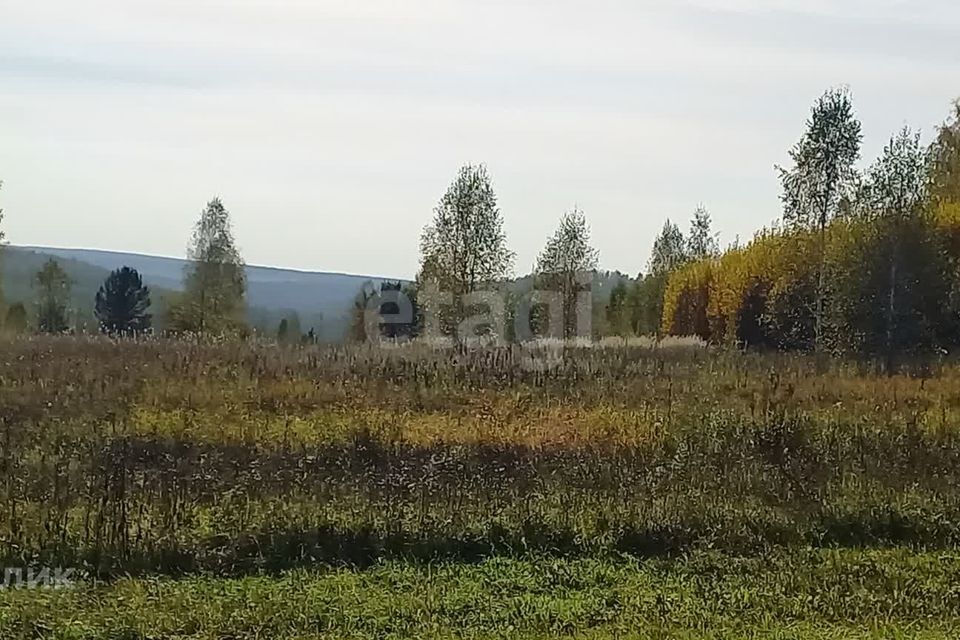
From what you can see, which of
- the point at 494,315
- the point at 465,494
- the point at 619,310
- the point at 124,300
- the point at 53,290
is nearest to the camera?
the point at 465,494

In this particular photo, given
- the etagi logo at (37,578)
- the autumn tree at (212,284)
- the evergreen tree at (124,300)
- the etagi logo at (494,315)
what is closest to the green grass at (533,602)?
the etagi logo at (37,578)

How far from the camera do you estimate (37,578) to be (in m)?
7.50

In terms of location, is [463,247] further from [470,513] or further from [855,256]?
[470,513]

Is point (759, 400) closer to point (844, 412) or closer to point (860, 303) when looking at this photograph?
point (844, 412)

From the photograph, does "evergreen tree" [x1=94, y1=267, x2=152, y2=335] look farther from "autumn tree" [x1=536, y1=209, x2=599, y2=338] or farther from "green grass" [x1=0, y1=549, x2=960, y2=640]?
"green grass" [x1=0, y1=549, x2=960, y2=640]

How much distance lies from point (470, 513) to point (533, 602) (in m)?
1.90

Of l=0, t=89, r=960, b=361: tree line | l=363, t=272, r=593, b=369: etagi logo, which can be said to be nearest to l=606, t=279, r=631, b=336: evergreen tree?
l=0, t=89, r=960, b=361: tree line

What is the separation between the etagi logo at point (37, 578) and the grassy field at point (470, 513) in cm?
12

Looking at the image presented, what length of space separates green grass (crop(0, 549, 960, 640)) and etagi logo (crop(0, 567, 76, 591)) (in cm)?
21

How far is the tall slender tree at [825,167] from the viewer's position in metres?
29.8

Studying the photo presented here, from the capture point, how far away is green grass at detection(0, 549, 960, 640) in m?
6.49

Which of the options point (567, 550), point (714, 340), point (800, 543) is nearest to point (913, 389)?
point (800, 543)

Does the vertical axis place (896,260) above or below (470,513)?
above

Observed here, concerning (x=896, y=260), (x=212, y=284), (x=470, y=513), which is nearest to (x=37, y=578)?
(x=470, y=513)
